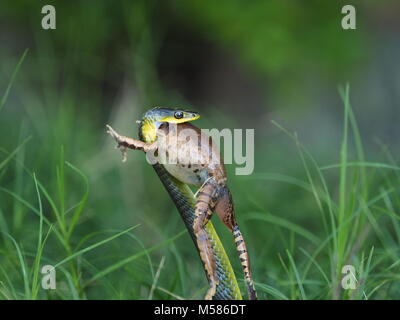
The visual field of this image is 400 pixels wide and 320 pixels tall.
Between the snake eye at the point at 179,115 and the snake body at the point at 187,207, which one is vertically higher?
the snake eye at the point at 179,115

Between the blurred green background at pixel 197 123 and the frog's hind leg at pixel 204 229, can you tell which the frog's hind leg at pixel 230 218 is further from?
the blurred green background at pixel 197 123

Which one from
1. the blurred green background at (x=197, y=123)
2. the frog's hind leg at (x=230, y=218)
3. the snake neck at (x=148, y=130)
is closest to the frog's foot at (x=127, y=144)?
the snake neck at (x=148, y=130)

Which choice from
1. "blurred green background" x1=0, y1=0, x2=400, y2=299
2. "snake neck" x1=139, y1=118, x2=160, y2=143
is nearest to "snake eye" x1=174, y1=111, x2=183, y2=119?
"snake neck" x1=139, y1=118, x2=160, y2=143

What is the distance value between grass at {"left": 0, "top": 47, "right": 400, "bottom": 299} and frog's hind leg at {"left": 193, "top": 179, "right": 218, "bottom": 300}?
18.4 inches

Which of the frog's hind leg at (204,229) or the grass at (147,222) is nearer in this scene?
the frog's hind leg at (204,229)

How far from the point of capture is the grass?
1569mm

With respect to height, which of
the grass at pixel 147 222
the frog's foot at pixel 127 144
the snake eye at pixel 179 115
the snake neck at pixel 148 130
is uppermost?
the snake eye at pixel 179 115

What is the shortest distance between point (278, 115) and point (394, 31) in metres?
1.27

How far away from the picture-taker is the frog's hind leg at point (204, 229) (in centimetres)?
87

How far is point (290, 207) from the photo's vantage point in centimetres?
274

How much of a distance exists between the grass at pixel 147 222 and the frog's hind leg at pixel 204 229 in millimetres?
467

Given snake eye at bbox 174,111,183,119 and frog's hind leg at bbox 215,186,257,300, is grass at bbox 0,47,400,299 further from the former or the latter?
snake eye at bbox 174,111,183,119
